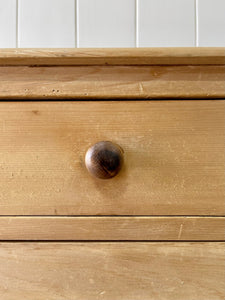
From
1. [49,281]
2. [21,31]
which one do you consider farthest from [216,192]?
[21,31]

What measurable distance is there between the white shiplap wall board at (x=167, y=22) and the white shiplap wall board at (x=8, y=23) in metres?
0.35

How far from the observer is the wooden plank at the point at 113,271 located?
0.42 meters

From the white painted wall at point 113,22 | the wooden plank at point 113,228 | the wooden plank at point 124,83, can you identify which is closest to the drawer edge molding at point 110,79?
the wooden plank at point 124,83

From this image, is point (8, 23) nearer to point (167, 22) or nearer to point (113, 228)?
point (167, 22)

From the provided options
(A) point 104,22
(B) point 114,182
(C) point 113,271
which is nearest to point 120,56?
(B) point 114,182

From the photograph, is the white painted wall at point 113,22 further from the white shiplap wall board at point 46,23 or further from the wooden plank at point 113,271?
the wooden plank at point 113,271

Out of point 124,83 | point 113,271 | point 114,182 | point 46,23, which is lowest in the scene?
point 113,271

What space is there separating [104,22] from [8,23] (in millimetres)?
267

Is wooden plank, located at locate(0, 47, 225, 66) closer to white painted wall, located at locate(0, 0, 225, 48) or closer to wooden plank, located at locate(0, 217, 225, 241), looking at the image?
wooden plank, located at locate(0, 217, 225, 241)

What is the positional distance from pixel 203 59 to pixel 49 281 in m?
0.35

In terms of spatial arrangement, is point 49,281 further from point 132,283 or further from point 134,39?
point 134,39

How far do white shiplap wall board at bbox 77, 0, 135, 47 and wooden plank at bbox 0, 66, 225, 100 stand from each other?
1.62 ft

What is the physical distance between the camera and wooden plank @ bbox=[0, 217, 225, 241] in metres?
0.42

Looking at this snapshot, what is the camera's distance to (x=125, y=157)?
43cm
